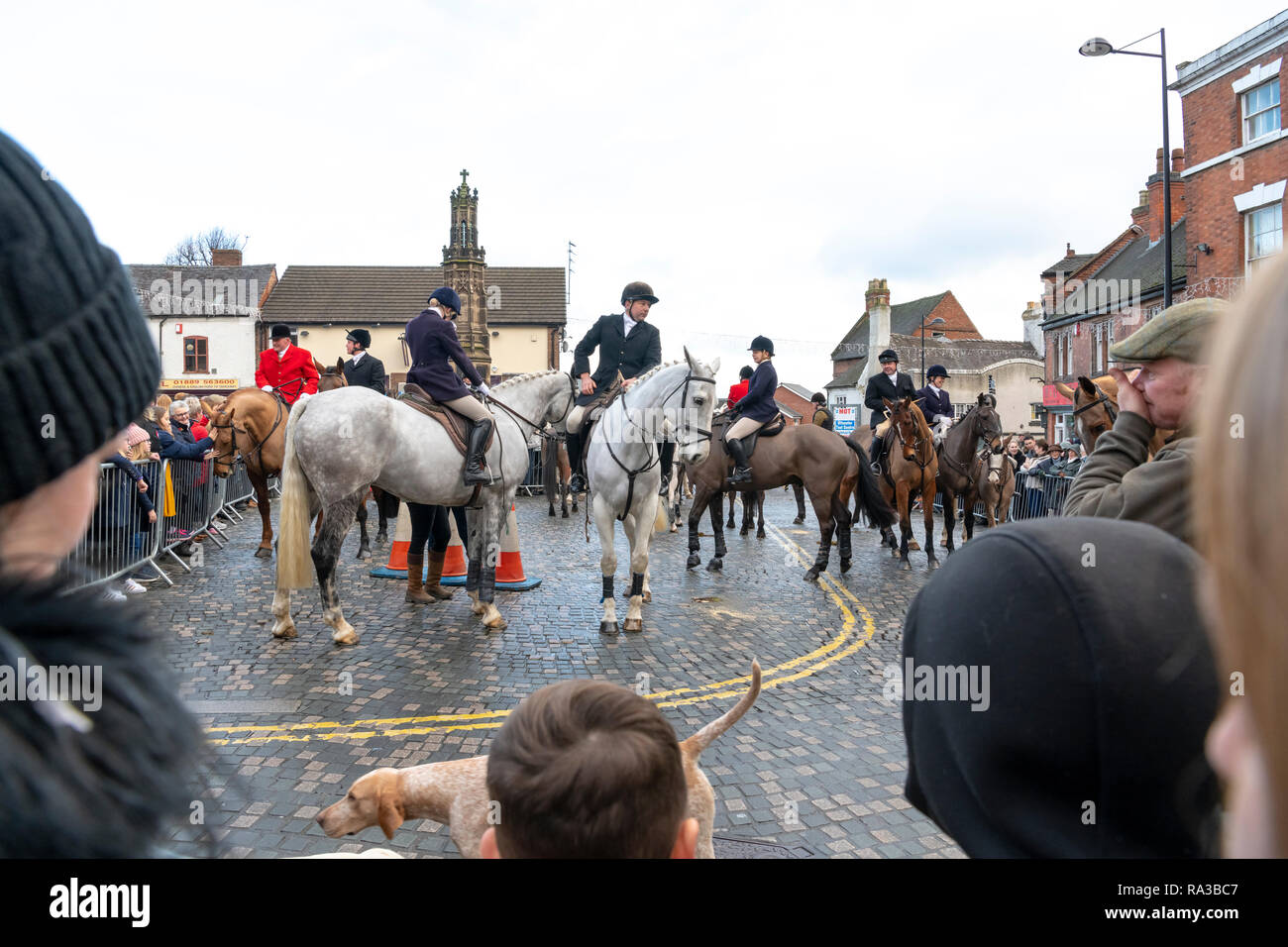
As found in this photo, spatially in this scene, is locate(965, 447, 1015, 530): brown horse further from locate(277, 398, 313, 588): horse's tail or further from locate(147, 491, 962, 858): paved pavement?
locate(277, 398, 313, 588): horse's tail

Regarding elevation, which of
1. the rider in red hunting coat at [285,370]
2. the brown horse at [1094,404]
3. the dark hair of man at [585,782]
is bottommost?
the dark hair of man at [585,782]

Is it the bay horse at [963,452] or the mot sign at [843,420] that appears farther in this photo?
the mot sign at [843,420]

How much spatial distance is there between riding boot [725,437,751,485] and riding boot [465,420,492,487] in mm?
4830

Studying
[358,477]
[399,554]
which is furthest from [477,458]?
[399,554]

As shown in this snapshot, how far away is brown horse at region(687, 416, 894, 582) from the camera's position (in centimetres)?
1127

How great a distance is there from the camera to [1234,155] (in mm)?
21266

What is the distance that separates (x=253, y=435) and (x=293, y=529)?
4.65 m

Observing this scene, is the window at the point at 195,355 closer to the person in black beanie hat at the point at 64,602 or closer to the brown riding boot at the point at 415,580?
the brown riding boot at the point at 415,580

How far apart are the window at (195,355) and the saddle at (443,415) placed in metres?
41.1

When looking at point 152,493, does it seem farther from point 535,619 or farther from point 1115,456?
point 1115,456

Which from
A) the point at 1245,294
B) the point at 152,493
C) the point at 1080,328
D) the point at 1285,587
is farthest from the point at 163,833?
the point at 1080,328

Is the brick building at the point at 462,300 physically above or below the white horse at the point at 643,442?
above

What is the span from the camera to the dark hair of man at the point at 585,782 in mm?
1296

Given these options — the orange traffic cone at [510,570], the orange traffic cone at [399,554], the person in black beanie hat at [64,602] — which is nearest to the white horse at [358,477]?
the orange traffic cone at [510,570]
